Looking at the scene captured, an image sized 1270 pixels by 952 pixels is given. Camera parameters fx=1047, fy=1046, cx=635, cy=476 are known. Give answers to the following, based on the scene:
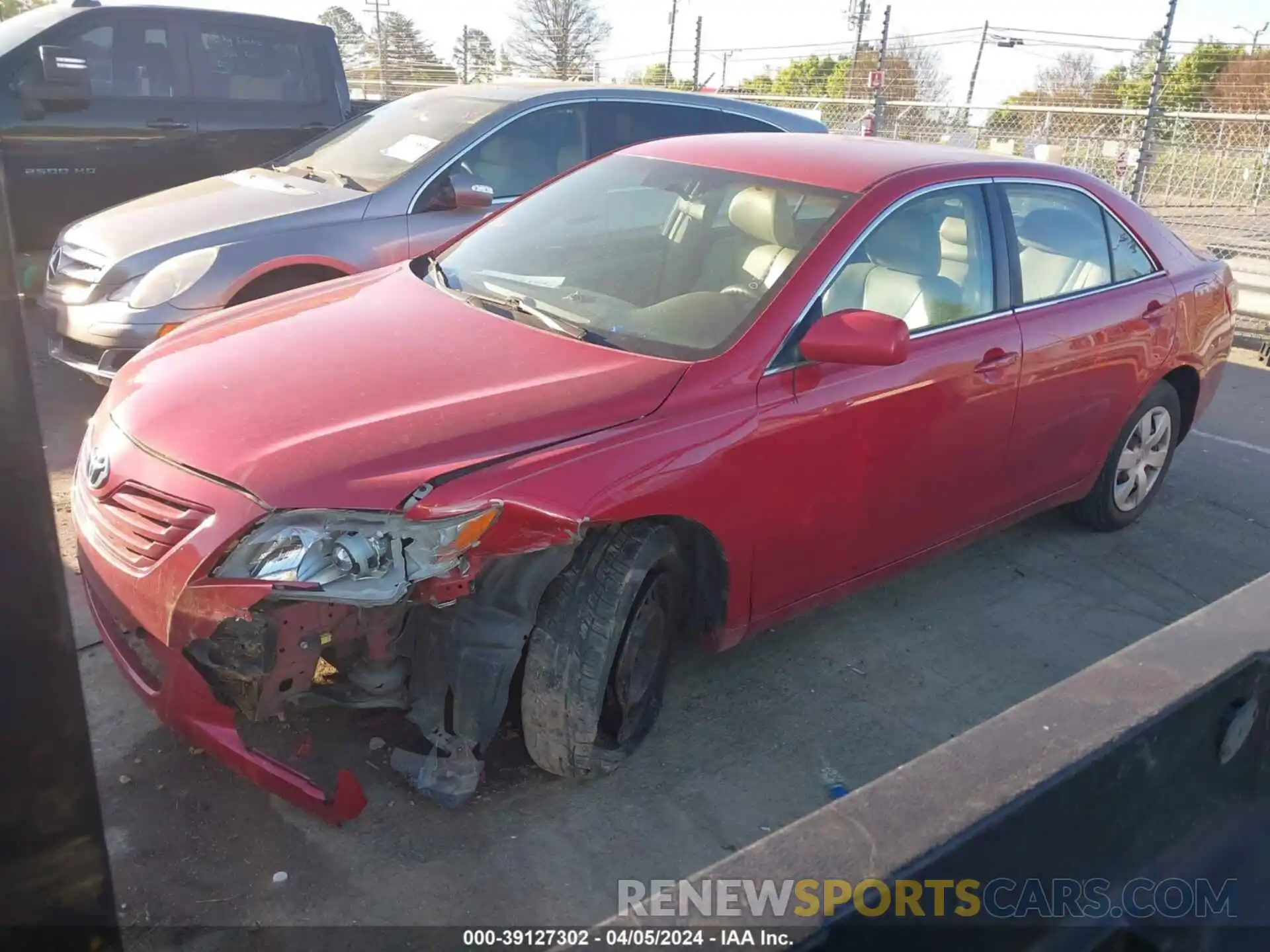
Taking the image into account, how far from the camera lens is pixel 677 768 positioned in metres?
3.14

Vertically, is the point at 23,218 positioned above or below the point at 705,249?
below

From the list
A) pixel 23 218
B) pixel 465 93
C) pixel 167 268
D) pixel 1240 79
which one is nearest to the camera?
pixel 167 268

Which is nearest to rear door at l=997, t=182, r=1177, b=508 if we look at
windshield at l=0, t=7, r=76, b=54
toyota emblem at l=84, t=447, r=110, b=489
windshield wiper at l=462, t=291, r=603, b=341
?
windshield wiper at l=462, t=291, r=603, b=341

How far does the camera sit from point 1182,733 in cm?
166

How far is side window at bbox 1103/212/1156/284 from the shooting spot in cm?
445

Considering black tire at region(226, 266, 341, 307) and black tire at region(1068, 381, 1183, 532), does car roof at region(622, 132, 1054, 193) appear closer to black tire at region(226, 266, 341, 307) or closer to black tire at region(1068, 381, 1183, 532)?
black tire at region(1068, 381, 1183, 532)

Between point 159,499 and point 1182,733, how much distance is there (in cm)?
224

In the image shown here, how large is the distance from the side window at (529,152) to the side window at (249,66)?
2.93 m

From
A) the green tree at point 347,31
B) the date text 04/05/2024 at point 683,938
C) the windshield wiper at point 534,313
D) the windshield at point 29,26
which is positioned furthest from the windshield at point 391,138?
the green tree at point 347,31

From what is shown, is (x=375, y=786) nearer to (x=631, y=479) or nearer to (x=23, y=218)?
(x=631, y=479)

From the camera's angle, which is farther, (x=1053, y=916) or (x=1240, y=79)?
(x=1240, y=79)

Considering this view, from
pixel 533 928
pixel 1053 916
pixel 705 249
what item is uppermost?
pixel 705 249

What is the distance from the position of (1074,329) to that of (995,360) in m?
0.58

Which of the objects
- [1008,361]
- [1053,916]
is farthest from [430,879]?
[1008,361]
